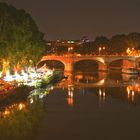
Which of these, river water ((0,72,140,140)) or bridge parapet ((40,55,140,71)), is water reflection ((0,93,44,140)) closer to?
river water ((0,72,140,140))

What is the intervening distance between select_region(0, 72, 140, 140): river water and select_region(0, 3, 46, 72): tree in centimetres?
412

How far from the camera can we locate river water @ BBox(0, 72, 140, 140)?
25.6 meters

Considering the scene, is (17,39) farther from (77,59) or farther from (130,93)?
(77,59)

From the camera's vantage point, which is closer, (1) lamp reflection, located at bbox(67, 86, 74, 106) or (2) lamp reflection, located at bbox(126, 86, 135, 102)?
(1) lamp reflection, located at bbox(67, 86, 74, 106)

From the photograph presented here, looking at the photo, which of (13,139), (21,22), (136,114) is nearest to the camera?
(13,139)

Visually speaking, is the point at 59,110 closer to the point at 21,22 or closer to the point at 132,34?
the point at 21,22

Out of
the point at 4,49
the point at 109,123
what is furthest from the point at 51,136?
the point at 4,49

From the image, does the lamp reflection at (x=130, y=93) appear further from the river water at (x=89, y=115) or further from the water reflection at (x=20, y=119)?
the water reflection at (x=20, y=119)

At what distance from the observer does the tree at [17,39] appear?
134ft

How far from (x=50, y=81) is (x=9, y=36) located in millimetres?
10241

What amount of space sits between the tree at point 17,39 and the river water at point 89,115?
412cm

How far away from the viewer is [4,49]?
131 feet

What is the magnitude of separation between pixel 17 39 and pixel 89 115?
47.5 ft

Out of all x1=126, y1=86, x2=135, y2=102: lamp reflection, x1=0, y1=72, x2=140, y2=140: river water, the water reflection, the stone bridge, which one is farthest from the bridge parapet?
the water reflection
